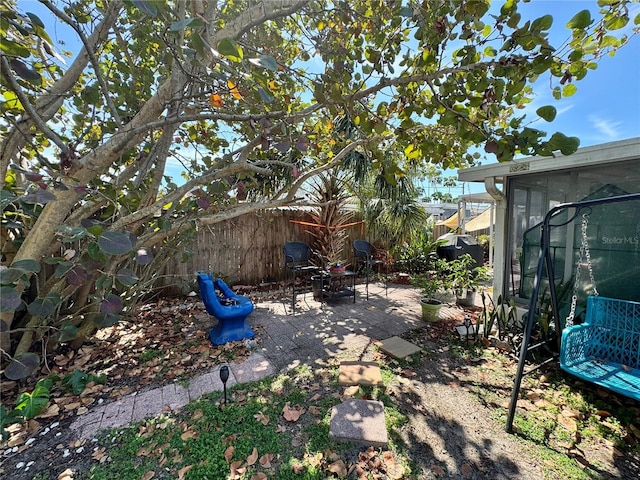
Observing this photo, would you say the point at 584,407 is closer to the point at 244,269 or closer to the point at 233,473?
the point at 233,473

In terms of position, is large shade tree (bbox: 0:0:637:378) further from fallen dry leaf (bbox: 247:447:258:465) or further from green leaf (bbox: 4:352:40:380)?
fallen dry leaf (bbox: 247:447:258:465)

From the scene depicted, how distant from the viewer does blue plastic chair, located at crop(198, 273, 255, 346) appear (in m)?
3.20

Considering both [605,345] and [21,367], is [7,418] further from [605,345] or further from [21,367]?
[605,345]

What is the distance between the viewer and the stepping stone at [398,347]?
9.83 feet

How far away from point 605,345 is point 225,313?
3944 millimetres

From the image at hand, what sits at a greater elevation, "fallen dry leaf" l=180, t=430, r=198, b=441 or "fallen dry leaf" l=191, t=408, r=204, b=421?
"fallen dry leaf" l=191, t=408, r=204, b=421

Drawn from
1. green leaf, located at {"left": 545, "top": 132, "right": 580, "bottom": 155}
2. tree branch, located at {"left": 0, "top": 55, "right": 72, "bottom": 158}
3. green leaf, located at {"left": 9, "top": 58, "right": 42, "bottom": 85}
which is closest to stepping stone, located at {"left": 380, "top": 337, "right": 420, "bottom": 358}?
green leaf, located at {"left": 545, "top": 132, "right": 580, "bottom": 155}

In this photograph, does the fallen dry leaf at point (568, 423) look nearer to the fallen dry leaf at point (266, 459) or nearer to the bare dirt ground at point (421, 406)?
the bare dirt ground at point (421, 406)

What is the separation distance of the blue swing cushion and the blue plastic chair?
3.26 m

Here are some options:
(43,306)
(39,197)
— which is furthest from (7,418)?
(39,197)

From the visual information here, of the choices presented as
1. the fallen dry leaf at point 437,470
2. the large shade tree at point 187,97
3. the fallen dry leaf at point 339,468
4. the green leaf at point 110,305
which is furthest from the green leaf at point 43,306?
the fallen dry leaf at point 437,470

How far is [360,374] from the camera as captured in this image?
254cm

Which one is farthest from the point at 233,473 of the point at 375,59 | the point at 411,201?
the point at 411,201

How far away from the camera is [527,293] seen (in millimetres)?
3613
